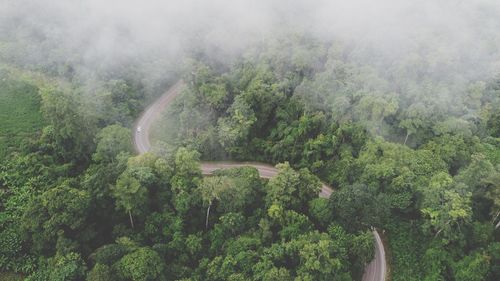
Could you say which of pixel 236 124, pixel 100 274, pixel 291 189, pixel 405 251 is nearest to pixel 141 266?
pixel 100 274

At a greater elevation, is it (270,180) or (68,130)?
(68,130)

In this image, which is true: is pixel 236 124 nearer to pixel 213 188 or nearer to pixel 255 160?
pixel 255 160

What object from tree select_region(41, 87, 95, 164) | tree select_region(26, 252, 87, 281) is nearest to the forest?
tree select_region(26, 252, 87, 281)

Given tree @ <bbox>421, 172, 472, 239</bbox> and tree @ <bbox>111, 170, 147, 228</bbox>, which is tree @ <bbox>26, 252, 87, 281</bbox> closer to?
tree @ <bbox>111, 170, 147, 228</bbox>

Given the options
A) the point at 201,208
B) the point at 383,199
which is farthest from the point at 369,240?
the point at 201,208

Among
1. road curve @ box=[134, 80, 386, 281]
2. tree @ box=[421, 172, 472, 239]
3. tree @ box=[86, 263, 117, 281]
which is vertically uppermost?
tree @ box=[421, 172, 472, 239]
